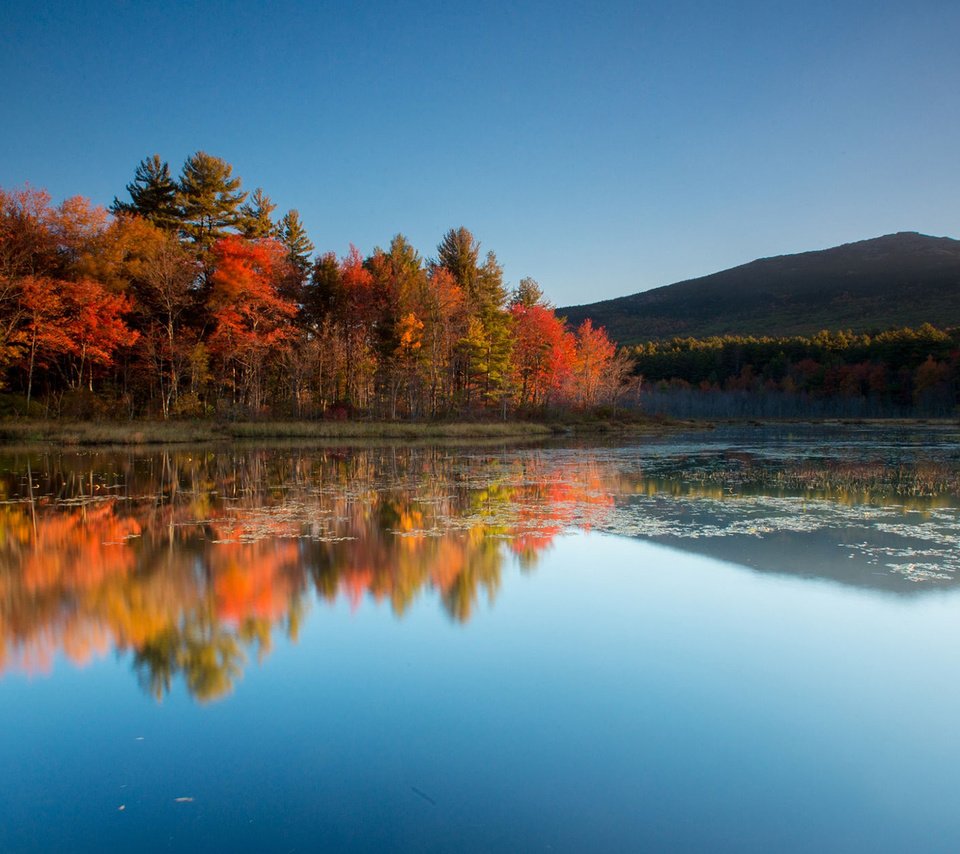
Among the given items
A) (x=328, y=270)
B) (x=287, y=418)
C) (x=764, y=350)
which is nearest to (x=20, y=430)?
(x=287, y=418)

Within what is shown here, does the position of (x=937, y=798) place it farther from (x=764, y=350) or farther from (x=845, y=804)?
(x=764, y=350)

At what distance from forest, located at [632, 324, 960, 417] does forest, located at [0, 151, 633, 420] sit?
30.7 metres

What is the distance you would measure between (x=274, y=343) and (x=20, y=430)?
11611 mm

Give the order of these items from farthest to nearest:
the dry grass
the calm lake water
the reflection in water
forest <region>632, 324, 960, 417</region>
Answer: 1. forest <region>632, 324, 960, 417</region>
2. the dry grass
3. the reflection in water
4. the calm lake water

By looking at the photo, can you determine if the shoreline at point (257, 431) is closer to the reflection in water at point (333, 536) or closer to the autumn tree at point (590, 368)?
→ the autumn tree at point (590, 368)

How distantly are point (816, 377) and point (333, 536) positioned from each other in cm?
9342

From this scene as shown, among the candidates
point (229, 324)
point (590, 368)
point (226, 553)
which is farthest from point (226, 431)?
point (590, 368)

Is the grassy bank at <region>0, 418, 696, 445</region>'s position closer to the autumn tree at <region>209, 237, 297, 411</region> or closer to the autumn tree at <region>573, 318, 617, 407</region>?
the autumn tree at <region>209, 237, 297, 411</region>

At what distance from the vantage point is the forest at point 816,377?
76.9m

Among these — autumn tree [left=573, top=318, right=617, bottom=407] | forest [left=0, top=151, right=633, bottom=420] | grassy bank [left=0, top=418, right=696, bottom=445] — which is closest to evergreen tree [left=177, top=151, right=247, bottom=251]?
forest [left=0, top=151, right=633, bottom=420]

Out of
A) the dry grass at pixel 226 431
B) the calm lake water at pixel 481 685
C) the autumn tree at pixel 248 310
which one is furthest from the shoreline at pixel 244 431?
the calm lake water at pixel 481 685

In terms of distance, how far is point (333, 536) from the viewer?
345 inches

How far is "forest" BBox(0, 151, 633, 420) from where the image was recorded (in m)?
29.8

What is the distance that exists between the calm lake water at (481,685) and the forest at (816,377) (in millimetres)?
62047
